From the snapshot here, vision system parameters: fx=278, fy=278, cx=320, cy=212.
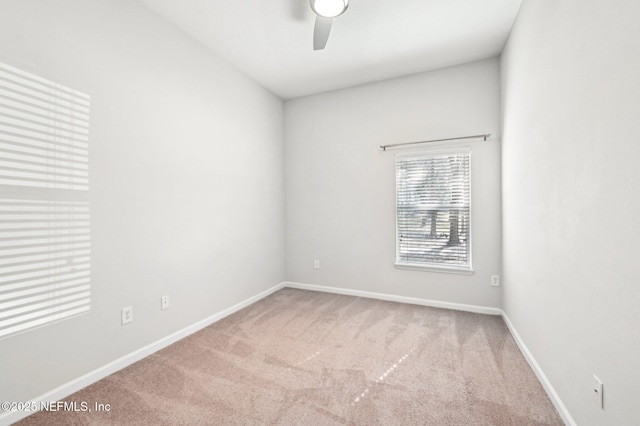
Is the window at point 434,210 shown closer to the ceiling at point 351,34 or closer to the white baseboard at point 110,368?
the ceiling at point 351,34

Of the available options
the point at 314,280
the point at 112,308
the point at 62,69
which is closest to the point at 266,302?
the point at 314,280

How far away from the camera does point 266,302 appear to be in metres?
3.57

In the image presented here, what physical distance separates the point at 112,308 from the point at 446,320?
306 centimetres

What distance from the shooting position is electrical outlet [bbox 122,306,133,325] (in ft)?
7.00

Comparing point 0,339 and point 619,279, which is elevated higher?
point 619,279

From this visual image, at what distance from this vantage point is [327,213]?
397 cm

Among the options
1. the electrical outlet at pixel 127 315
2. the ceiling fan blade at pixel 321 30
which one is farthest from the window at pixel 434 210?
the electrical outlet at pixel 127 315

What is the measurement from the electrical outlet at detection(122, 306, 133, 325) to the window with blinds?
0.90 ft

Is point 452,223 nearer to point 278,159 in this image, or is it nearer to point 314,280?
point 314,280

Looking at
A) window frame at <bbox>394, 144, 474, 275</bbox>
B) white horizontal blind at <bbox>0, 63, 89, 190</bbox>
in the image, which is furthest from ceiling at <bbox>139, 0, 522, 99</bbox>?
white horizontal blind at <bbox>0, 63, 89, 190</bbox>

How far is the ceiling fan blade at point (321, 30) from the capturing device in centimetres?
210

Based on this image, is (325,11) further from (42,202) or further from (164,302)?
(164,302)

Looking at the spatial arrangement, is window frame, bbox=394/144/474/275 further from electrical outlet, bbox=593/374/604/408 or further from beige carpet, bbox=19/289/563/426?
electrical outlet, bbox=593/374/604/408

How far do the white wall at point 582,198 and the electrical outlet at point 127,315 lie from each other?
288 cm
